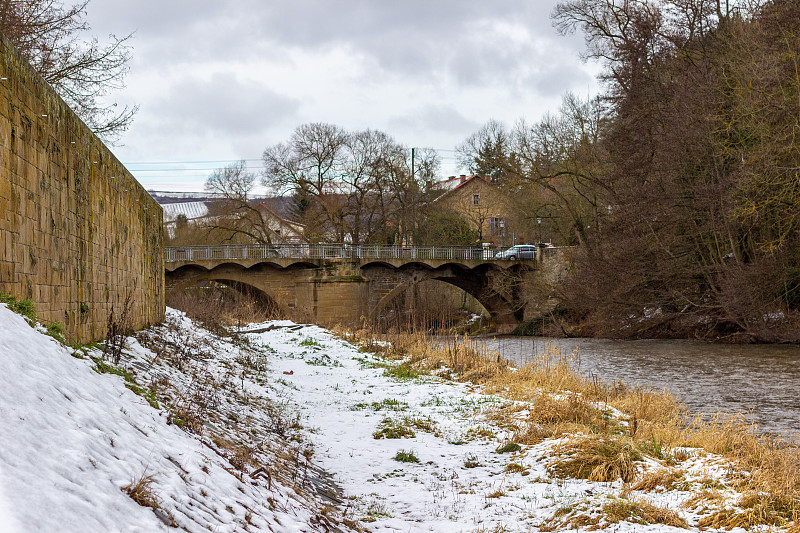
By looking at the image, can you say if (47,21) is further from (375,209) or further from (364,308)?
(375,209)

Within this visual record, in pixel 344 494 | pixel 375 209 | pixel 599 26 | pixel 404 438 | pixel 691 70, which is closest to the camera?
pixel 344 494

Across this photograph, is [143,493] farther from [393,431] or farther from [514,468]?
[393,431]

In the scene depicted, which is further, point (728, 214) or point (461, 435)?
point (728, 214)

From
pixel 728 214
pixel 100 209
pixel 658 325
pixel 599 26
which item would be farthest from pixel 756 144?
pixel 100 209

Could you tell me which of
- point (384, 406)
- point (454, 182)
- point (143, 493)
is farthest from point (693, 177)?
point (454, 182)

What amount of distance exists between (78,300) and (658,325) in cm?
2240

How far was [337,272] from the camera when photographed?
122ft

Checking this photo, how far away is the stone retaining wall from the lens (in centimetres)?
552

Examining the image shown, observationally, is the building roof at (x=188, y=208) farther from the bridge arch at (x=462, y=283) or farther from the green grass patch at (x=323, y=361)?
the green grass patch at (x=323, y=361)

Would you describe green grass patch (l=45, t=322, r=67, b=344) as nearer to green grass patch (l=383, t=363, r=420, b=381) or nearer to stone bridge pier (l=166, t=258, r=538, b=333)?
green grass patch (l=383, t=363, r=420, b=381)

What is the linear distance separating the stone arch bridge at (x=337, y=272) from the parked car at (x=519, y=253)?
0.39 metres

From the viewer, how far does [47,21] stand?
14531mm

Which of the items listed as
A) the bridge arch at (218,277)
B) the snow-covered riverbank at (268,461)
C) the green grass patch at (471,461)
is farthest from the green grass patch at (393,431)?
the bridge arch at (218,277)

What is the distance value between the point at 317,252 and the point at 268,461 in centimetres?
3165
